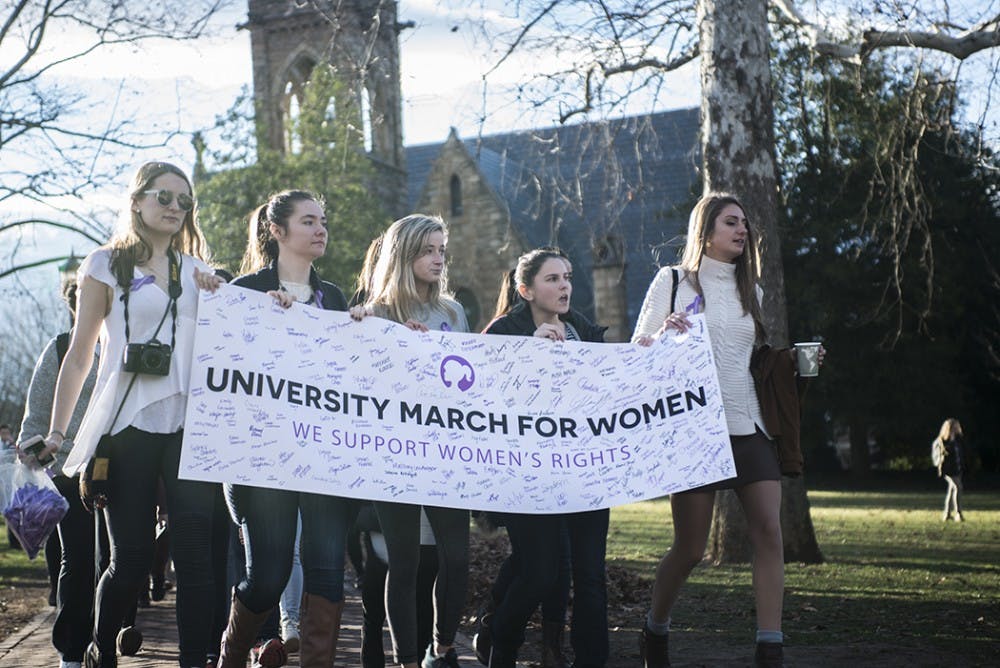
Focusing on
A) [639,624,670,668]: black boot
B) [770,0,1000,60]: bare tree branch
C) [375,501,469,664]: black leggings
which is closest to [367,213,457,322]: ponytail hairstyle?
[375,501,469,664]: black leggings

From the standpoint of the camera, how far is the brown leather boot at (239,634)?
215 inches

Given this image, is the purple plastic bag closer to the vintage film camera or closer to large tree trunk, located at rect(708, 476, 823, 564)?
the vintage film camera

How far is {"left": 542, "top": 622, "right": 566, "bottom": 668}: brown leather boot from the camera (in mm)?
6637

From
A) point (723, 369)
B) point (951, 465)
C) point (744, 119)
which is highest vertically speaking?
point (744, 119)

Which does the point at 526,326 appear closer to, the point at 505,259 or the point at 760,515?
the point at 760,515

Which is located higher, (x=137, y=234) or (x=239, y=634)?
(x=137, y=234)

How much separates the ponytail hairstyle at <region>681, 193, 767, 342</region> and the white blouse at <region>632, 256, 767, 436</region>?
0.03m

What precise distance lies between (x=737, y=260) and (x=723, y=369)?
21.2 inches

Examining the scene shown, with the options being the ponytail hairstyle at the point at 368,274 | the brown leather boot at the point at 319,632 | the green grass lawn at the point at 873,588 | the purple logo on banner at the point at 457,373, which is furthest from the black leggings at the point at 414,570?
the green grass lawn at the point at 873,588

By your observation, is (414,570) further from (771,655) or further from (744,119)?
(744,119)

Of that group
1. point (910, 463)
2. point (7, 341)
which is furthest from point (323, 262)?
point (7, 341)

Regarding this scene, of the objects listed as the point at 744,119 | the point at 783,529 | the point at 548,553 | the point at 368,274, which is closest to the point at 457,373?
the point at 368,274

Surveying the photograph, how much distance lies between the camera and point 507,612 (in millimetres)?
5941

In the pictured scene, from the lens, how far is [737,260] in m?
6.62
